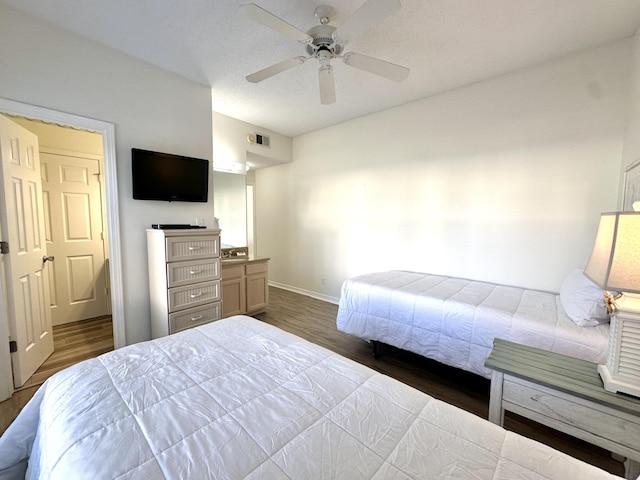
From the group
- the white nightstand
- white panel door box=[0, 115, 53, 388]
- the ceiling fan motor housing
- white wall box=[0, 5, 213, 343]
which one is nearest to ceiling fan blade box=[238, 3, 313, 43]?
the ceiling fan motor housing

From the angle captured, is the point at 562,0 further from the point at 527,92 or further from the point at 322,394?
the point at 322,394

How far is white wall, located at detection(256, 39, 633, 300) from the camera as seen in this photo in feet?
7.66

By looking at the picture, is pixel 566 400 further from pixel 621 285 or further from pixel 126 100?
pixel 126 100

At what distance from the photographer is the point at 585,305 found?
1.74 m

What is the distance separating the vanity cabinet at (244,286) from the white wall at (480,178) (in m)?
1.17

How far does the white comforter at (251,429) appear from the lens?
716mm

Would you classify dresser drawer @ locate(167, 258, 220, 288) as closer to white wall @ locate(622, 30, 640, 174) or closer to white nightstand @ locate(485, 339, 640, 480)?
white nightstand @ locate(485, 339, 640, 480)

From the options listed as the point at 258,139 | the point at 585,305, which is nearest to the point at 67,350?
the point at 258,139

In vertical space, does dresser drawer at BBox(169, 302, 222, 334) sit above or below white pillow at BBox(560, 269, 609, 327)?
below

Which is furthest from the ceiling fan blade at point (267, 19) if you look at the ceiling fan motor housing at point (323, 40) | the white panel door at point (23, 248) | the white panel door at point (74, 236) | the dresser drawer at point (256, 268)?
the white panel door at point (74, 236)

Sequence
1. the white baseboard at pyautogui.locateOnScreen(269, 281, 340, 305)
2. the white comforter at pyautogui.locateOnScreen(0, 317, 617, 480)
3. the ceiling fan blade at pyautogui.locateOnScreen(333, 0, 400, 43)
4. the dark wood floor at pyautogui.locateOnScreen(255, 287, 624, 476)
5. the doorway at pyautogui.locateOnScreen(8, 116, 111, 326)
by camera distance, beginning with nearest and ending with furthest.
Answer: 1. the white comforter at pyautogui.locateOnScreen(0, 317, 617, 480)
2. the ceiling fan blade at pyautogui.locateOnScreen(333, 0, 400, 43)
3. the dark wood floor at pyautogui.locateOnScreen(255, 287, 624, 476)
4. the doorway at pyautogui.locateOnScreen(8, 116, 111, 326)
5. the white baseboard at pyautogui.locateOnScreen(269, 281, 340, 305)

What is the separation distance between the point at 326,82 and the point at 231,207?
2.36 meters

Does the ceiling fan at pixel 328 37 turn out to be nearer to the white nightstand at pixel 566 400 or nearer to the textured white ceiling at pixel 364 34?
the textured white ceiling at pixel 364 34

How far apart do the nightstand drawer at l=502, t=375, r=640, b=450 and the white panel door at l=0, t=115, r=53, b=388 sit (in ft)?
11.2
